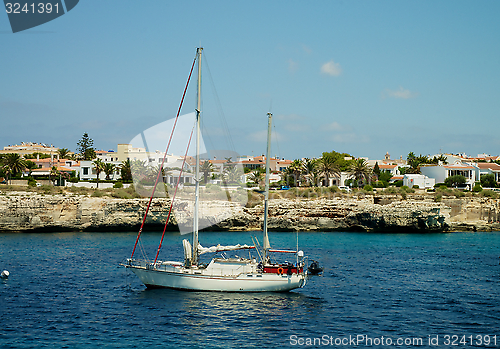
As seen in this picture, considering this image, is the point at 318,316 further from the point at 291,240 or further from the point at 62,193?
the point at 62,193

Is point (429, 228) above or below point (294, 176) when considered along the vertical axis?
below

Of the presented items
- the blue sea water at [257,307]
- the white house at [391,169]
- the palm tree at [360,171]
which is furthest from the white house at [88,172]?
the white house at [391,169]

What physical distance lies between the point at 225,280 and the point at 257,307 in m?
3.21

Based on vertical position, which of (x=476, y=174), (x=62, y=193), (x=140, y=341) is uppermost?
(x=476, y=174)

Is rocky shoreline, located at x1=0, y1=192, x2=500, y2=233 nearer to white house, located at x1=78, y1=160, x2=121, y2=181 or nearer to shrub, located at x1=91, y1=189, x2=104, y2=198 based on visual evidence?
shrub, located at x1=91, y1=189, x2=104, y2=198

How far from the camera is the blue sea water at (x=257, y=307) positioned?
21344 millimetres

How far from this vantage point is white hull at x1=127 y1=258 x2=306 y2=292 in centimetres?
2847

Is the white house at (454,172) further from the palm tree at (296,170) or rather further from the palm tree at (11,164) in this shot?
the palm tree at (11,164)

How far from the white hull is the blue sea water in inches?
20.0

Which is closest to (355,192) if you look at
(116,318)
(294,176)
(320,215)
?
(320,215)

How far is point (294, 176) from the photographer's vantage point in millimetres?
97562

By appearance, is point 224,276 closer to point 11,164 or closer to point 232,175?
point 232,175

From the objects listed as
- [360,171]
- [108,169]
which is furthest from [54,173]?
[360,171]

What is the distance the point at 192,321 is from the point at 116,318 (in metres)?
4.15
